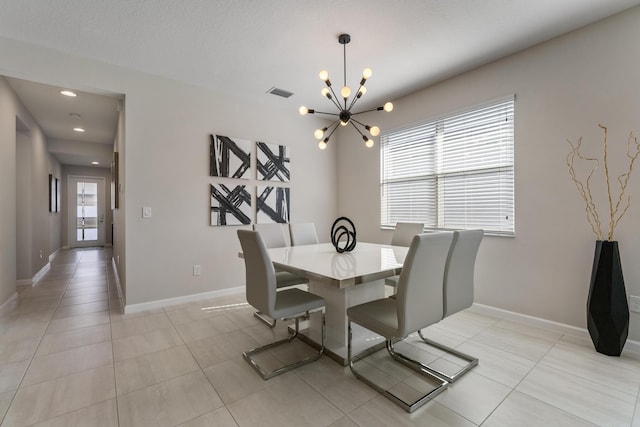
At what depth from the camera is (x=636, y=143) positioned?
2.28m

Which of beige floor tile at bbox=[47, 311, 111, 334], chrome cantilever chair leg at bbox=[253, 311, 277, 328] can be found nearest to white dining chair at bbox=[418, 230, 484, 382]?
chrome cantilever chair leg at bbox=[253, 311, 277, 328]

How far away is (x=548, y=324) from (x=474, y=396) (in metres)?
1.53

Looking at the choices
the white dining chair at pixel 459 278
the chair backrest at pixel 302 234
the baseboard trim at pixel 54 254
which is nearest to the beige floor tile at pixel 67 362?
the chair backrest at pixel 302 234

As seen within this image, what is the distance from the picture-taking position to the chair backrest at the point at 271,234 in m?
3.19

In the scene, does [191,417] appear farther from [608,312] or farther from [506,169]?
[506,169]

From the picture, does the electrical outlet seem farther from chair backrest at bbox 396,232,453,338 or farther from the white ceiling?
the white ceiling

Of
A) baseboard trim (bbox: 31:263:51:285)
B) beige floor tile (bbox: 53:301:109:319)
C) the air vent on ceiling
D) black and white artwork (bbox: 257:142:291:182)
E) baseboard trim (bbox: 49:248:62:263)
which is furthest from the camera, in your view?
baseboard trim (bbox: 49:248:62:263)

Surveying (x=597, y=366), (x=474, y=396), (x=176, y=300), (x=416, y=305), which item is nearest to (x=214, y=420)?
(x=416, y=305)

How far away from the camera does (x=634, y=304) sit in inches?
89.6

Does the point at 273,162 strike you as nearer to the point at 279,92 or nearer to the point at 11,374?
the point at 279,92

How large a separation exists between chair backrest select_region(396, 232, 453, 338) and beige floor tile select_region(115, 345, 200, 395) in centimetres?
151

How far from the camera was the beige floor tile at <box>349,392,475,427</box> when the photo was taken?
1.52 meters

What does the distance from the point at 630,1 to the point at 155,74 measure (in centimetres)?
431

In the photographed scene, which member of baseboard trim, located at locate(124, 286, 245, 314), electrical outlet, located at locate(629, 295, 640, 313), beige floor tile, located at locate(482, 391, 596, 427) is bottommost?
beige floor tile, located at locate(482, 391, 596, 427)
